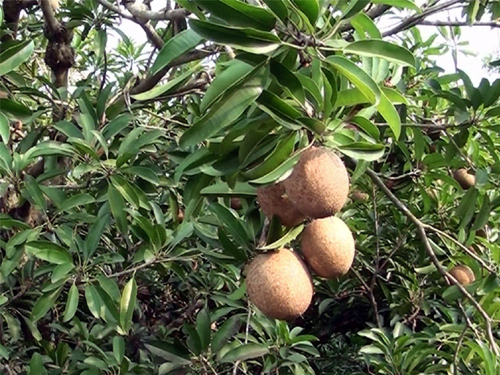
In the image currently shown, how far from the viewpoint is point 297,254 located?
128 centimetres

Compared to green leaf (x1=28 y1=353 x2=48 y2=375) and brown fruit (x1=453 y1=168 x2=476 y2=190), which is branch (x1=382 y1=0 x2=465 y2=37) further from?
green leaf (x1=28 y1=353 x2=48 y2=375)

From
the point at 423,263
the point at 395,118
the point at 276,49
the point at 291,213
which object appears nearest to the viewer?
the point at 276,49

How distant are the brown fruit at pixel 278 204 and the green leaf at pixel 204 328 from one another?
87cm

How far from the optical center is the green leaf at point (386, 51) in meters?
1.02

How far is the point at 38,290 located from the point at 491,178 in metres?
1.53

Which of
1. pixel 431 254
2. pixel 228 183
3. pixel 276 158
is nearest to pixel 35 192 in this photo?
pixel 228 183

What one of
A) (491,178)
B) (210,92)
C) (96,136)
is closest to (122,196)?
(96,136)

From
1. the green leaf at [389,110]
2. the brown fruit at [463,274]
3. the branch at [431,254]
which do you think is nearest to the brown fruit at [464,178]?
the brown fruit at [463,274]

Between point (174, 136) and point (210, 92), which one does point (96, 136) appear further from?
point (210, 92)

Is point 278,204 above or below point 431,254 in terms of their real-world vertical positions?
above

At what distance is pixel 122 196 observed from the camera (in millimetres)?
1696

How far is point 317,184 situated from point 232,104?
20 cm

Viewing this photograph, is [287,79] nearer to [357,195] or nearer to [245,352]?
[245,352]

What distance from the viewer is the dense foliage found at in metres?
1.02
